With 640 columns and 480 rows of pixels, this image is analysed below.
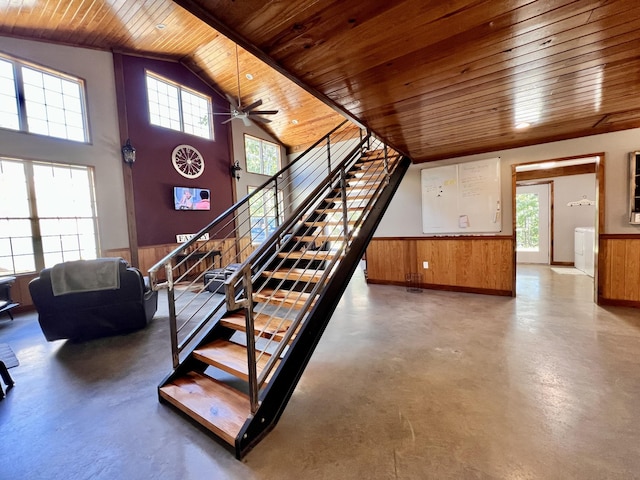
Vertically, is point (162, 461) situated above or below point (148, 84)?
below

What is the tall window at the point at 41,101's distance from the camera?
4270 mm

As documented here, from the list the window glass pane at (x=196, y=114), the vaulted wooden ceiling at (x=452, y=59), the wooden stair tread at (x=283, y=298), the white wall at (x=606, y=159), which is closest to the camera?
the vaulted wooden ceiling at (x=452, y=59)

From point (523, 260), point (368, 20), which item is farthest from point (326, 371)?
point (523, 260)

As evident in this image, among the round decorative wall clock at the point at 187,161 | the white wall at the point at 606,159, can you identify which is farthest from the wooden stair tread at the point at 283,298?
the round decorative wall clock at the point at 187,161

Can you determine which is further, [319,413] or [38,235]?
[38,235]

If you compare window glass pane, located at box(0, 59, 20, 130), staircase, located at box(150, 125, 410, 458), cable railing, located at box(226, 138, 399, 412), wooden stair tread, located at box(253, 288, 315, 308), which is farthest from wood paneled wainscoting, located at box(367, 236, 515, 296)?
window glass pane, located at box(0, 59, 20, 130)

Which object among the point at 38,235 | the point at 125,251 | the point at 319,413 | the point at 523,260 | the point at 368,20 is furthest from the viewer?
the point at 523,260

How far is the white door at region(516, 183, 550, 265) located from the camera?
22.9ft

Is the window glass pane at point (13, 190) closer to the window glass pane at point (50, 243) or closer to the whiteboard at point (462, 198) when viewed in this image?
the window glass pane at point (50, 243)

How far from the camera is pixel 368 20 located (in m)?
1.41

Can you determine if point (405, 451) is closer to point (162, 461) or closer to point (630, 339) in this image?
point (162, 461)

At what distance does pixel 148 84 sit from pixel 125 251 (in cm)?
360

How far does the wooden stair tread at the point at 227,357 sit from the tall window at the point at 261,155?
670 cm

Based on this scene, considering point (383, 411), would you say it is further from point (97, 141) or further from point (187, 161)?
point (187, 161)
